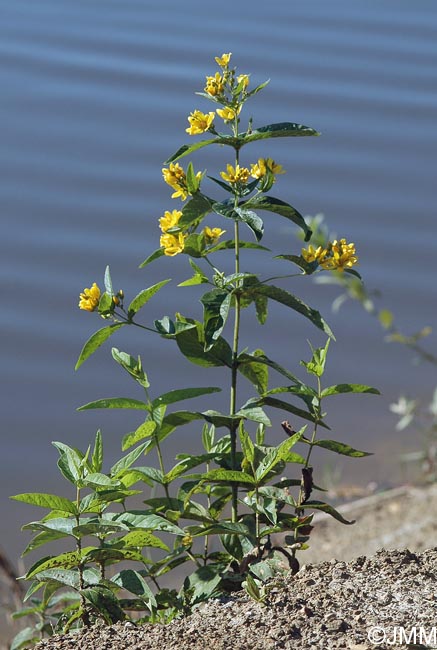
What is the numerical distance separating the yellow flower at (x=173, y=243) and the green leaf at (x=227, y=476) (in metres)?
0.45

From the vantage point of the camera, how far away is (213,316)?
7.19 feet

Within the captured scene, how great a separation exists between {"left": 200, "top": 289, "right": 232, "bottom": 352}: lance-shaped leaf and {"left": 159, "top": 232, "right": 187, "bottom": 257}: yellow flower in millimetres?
112

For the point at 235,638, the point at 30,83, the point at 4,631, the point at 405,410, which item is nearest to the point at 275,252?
the point at 405,410

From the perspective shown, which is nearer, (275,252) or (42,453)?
(42,453)

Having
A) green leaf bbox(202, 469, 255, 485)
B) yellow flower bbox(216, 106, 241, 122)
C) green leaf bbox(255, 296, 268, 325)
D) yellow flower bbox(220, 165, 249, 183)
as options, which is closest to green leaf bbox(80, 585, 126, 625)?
green leaf bbox(202, 469, 255, 485)

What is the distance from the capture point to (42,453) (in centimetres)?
419

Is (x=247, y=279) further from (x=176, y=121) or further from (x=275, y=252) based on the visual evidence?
(x=176, y=121)

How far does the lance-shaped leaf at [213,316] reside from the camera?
85.8 inches

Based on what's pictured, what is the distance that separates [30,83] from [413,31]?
2.78 m

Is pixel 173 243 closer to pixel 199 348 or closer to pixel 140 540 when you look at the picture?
pixel 199 348

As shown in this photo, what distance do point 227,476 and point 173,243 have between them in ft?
1.59

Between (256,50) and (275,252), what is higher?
(256,50)

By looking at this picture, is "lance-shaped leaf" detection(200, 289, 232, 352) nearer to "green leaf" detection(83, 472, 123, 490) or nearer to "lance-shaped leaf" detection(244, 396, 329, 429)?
"lance-shaped leaf" detection(244, 396, 329, 429)

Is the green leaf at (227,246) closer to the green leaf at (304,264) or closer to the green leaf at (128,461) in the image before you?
the green leaf at (304,264)
